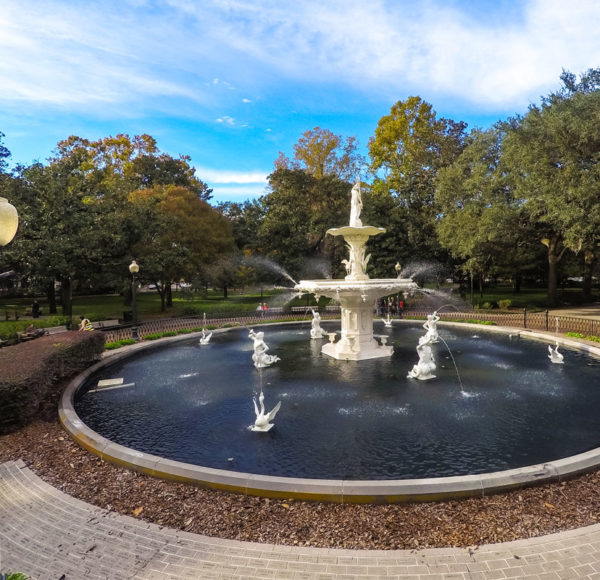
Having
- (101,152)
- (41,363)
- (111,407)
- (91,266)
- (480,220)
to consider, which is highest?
(101,152)

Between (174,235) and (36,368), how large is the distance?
977 inches

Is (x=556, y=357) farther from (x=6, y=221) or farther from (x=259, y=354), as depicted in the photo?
(x=6, y=221)

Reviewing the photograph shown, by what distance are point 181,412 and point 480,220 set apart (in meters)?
27.0

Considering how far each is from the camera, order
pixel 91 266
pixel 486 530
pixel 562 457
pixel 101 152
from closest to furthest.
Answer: pixel 486 530 → pixel 562 457 → pixel 91 266 → pixel 101 152

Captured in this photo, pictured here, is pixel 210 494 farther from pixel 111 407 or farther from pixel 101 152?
pixel 101 152

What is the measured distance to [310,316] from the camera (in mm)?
28891

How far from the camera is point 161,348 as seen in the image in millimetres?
20109

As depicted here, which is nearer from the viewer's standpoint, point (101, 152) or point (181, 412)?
point (181, 412)

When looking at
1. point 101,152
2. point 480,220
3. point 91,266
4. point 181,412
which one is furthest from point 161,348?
point 101,152

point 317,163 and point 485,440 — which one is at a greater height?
point 317,163

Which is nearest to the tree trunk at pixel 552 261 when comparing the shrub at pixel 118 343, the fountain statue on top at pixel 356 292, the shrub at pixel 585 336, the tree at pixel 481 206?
the tree at pixel 481 206

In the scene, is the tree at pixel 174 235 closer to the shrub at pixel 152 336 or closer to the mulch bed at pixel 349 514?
the shrub at pixel 152 336

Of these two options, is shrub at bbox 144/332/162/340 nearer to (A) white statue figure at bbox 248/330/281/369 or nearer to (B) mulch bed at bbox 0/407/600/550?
(A) white statue figure at bbox 248/330/281/369

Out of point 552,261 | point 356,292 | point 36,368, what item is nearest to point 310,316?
point 356,292
